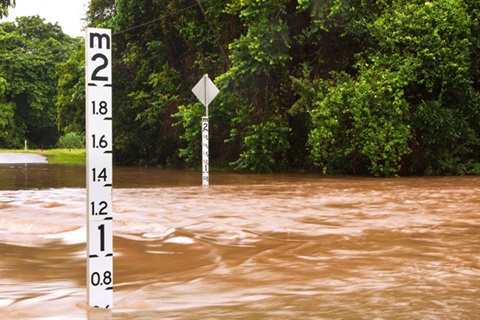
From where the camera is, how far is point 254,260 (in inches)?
256

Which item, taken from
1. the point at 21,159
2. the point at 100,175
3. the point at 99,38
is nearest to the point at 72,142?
the point at 21,159

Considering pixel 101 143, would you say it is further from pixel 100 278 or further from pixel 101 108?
pixel 100 278

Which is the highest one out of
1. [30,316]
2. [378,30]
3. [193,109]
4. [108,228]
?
[378,30]

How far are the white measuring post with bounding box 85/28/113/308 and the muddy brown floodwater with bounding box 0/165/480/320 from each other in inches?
10.2

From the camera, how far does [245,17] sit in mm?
23234

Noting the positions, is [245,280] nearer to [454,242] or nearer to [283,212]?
[454,242]

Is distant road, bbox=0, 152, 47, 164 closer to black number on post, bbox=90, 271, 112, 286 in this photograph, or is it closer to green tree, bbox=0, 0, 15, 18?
green tree, bbox=0, 0, 15, 18

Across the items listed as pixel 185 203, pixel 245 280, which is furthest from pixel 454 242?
pixel 185 203

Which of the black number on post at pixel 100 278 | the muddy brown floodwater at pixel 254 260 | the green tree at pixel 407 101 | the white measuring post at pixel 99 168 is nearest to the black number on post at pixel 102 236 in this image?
the white measuring post at pixel 99 168

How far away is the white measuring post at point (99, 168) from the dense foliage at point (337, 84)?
53.3 feet

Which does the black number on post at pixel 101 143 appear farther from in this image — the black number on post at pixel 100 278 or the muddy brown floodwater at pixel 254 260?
the muddy brown floodwater at pixel 254 260

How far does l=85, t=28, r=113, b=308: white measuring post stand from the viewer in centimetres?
441

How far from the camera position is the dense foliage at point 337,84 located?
803 inches

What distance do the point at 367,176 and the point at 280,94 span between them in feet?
17.1
